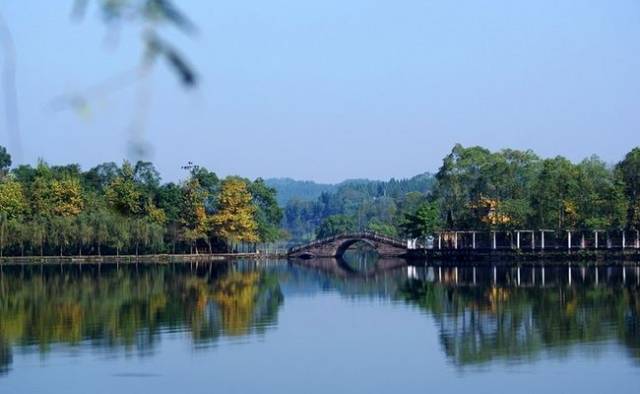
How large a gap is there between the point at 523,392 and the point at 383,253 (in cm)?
4519

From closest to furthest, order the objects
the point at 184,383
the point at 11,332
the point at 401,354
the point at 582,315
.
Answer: the point at 184,383, the point at 401,354, the point at 11,332, the point at 582,315

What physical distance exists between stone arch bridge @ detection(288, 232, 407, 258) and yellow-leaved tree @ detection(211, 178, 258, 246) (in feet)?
12.2

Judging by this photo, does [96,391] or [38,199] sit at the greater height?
[38,199]

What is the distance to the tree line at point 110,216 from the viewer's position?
182 ft

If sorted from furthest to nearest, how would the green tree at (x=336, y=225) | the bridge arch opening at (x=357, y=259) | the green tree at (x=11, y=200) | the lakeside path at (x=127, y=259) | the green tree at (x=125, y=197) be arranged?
the green tree at (x=336, y=225)
the lakeside path at (x=127, y=259)
the bridge arch opening at (x=357, y=259)
the green tree at (x=11, y=200)
the green tree at (x=125, y=197)

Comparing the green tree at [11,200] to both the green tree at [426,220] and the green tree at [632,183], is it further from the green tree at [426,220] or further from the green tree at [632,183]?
the green tree at [632,183]

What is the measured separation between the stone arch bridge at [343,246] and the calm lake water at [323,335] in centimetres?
1752

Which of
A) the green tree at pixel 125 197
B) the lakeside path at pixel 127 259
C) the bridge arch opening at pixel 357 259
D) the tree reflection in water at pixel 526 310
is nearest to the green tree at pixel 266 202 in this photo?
the bridge arch opening at pixel 357 259

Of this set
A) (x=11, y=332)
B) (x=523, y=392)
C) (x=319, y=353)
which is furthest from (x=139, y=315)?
(x=523, y=392)

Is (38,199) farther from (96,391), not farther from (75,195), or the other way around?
(96,391)

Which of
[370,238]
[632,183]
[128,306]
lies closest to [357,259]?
[370,238]

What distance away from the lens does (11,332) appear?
25.4 m

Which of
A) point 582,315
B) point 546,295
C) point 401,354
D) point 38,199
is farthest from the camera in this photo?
point 38,199

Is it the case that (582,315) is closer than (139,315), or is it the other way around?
(582,315)
